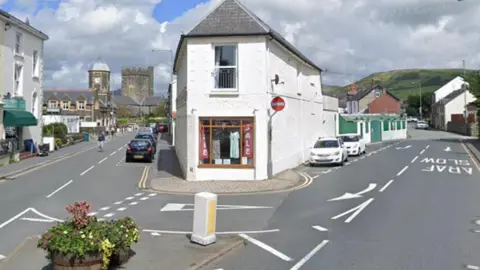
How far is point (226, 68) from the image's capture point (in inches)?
830

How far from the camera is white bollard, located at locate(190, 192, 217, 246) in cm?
958

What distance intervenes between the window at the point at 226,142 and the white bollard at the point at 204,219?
35.9ft

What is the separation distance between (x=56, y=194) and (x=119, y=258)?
10788 millimetres

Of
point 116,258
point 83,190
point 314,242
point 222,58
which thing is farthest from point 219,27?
point 116,258

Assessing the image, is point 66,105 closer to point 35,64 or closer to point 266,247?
point 35,64

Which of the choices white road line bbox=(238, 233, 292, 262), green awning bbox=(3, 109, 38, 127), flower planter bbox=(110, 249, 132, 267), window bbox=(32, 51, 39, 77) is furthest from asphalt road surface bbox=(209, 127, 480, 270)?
window bbox=(32, 51, 39, 77)

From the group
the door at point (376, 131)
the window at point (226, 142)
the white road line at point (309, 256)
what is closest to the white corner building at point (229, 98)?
the window at point (226, 142)

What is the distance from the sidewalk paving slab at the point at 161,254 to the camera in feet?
26.9

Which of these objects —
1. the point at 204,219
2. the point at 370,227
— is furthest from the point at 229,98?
the point at 204,219

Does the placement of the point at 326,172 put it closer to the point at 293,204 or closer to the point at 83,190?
the point at 293,204

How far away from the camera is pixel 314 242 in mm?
10117

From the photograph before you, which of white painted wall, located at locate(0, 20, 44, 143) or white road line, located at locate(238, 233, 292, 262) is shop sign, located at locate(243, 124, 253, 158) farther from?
white painted wall, located at locate(0, 20, 44, 143)

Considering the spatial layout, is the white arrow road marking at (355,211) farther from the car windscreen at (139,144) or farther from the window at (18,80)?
the window at (18,80)

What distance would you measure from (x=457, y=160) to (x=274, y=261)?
82.6 ft
